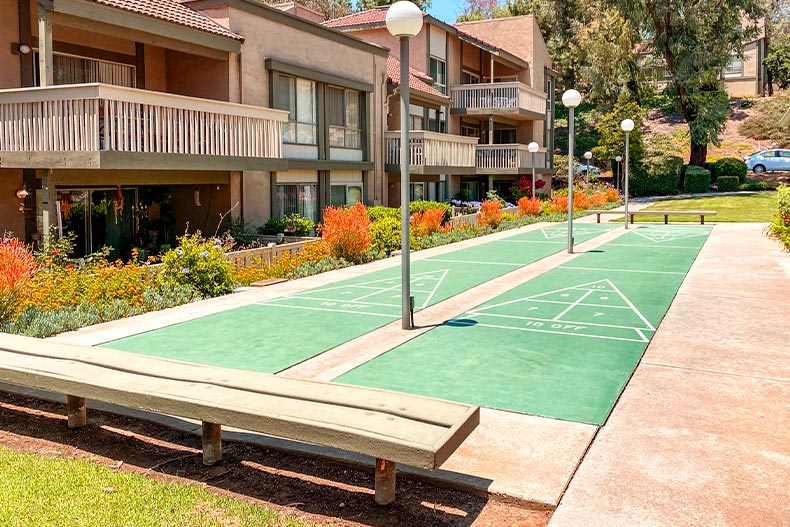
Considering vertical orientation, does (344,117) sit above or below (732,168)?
above

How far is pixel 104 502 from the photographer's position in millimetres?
4934

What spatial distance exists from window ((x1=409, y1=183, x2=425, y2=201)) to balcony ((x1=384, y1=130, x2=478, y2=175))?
2.34 metres

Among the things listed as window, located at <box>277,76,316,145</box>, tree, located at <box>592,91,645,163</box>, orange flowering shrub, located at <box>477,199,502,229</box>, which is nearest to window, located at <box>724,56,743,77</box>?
tree, located at <box>592,91,645,163</box>

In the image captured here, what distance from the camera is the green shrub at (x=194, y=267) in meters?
13.4

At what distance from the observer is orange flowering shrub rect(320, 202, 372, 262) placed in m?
18.1

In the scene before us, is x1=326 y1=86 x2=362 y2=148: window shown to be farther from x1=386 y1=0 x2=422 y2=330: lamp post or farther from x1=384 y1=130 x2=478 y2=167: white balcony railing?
x1=386 y1=0 x2=422 y2=330: lamp post

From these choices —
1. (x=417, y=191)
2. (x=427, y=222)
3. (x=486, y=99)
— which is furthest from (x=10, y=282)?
(x=486, y=99)

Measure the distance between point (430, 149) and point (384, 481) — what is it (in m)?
24.4

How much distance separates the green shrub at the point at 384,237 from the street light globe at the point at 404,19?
9782mm

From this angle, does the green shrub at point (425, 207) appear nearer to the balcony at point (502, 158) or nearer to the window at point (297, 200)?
the window at point (297, 200)

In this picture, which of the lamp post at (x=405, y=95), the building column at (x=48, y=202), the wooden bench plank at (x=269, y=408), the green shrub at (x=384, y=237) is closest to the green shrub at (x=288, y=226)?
the green shrub at (x=384, y=237)

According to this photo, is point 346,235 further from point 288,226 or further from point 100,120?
point 100,120

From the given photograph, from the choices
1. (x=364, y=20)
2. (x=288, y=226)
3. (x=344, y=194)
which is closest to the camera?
(x=288, y=226)

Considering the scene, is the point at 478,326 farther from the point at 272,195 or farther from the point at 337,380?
the point at 272,195
